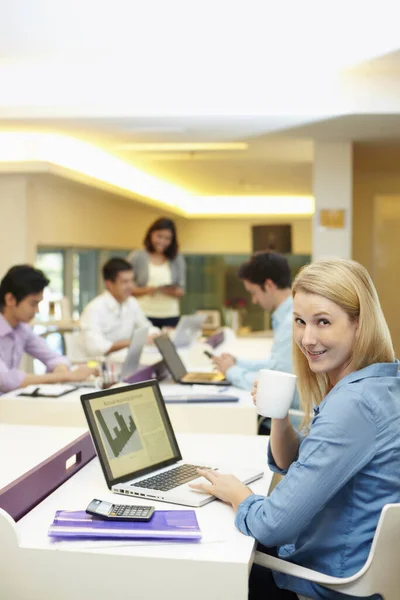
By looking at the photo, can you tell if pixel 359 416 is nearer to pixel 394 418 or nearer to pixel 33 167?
pixel 394 418

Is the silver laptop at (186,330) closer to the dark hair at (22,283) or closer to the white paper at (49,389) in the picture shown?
the dark hair at (22,283)

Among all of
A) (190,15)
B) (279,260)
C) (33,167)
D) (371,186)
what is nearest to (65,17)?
(190,15)

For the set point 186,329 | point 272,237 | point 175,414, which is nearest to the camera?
point 175,414

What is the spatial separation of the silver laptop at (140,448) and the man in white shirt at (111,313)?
3452 mm

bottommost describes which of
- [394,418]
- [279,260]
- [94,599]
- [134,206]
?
[94,599]

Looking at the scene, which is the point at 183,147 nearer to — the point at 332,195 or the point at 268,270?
the point at 332,195

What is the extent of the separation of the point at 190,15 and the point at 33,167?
10.3 ft

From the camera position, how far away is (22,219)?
855cm

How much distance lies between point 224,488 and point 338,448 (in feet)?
1.40

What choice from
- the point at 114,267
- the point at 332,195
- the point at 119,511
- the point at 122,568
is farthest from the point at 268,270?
the point at 332,195

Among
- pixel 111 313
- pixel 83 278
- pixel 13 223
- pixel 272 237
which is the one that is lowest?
pixel 111 313

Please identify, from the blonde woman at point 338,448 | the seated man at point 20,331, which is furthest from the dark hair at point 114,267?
the blonde woman at point 338,448

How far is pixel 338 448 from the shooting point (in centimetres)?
183

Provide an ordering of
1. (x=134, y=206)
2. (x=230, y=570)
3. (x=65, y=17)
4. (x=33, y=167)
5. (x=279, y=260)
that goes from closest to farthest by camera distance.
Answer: (x=230, y=570)
(x=279, y=260)
(x=65, y=17)
(x=33, y=167)
(x=134, y=206)
